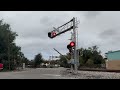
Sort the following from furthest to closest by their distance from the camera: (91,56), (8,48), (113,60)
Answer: (91,56), (113,60), (8,48)

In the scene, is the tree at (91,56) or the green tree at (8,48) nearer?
the green tree at (8,48)

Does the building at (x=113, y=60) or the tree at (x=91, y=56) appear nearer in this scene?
the building at (x=113, y=60)

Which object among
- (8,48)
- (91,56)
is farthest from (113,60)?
(91,56)

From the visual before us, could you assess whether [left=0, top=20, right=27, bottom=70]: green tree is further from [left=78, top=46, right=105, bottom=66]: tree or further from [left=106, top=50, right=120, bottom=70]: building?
[left=78, top=46, right=105, bottom=66]: tree

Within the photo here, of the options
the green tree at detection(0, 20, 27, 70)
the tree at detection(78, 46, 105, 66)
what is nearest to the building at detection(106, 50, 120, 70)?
the green tree at detection(0, 20, 27, 70)

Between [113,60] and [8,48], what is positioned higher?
[8,48]

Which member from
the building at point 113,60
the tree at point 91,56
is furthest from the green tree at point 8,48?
the tree at point 91,56

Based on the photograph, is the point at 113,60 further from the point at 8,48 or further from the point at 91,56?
the point at 91,56

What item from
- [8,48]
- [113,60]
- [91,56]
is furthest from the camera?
[91,56]

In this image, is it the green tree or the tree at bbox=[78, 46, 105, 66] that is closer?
the green tree

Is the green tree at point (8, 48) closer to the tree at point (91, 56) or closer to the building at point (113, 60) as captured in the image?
the building at point (113, 60)
